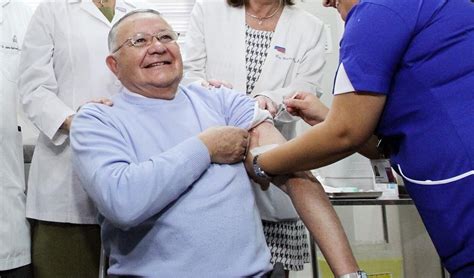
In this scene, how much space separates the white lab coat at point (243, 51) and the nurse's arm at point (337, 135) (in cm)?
72

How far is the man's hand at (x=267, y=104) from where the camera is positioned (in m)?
1.78

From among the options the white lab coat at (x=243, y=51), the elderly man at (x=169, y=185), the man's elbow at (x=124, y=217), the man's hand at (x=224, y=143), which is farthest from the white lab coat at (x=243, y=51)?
the man's elbow at (x=124, y=217)

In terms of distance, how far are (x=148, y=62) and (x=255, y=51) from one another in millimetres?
631

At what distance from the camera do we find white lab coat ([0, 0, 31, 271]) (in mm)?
1979

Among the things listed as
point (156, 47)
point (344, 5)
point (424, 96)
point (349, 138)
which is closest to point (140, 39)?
point (156, 47)

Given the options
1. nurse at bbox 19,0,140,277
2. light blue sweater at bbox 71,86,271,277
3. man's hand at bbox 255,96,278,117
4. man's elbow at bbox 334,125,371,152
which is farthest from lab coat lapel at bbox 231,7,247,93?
man's elbow at bbox 334,125,371,152

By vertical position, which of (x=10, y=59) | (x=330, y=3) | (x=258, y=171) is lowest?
(x=258, y=171)

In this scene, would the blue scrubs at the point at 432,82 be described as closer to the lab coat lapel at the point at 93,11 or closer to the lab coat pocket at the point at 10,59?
the lab coat lapel at the point at 93,11

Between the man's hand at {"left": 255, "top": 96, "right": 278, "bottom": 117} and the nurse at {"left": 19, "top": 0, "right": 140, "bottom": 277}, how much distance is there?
586 mm

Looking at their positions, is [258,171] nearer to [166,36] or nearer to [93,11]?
[166,36]

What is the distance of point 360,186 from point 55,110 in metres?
1.43

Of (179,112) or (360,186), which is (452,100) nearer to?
(179,112)

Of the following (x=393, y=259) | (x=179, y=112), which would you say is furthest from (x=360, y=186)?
(x=179, y=112)

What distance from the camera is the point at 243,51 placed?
2.17 m
